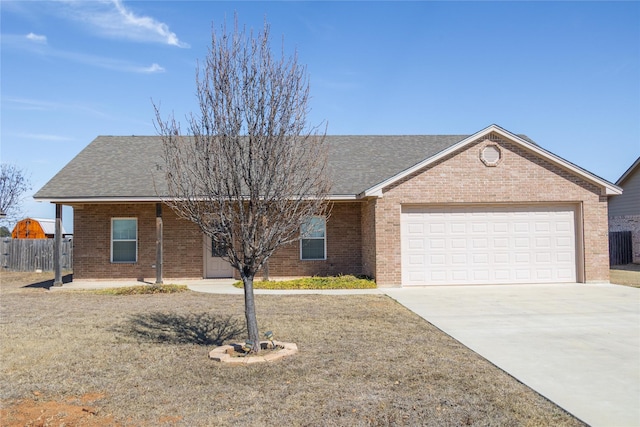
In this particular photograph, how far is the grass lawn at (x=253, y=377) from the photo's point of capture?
5.04 m

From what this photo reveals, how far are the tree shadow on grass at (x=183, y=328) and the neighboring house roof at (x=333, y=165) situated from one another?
609 centimetres

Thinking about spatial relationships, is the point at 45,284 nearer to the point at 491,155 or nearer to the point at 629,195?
the point at 491,155

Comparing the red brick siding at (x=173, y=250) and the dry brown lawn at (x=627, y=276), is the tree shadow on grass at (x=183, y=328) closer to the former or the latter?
the red brick siding at (x=173, y=250)

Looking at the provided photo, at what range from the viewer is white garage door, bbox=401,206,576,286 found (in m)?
15.8

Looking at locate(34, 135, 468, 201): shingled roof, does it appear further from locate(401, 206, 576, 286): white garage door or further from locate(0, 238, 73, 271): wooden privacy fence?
locate(0, 238, 73, 271): wooden privacy fence

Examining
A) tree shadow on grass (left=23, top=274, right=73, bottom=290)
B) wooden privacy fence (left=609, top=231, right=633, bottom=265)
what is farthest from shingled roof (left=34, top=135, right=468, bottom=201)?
wooden privacy fence (left=609, top=231, right=633, bottom=265)

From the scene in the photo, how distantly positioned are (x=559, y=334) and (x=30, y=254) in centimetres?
2422

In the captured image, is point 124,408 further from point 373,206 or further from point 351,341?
point 373,206

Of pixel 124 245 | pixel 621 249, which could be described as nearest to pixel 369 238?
pixel 124 245

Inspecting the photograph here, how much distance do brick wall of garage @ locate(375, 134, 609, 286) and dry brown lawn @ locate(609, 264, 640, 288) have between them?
4.15 ft

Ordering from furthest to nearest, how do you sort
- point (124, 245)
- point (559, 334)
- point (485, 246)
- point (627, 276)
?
point (627, 276), point (124, 245), point (485, 246), point (559, 334)

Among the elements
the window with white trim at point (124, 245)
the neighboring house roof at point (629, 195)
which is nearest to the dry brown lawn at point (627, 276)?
the neighboring house roof at point (629, 195)

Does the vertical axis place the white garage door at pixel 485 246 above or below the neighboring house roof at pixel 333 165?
below

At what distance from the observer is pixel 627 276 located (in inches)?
739
